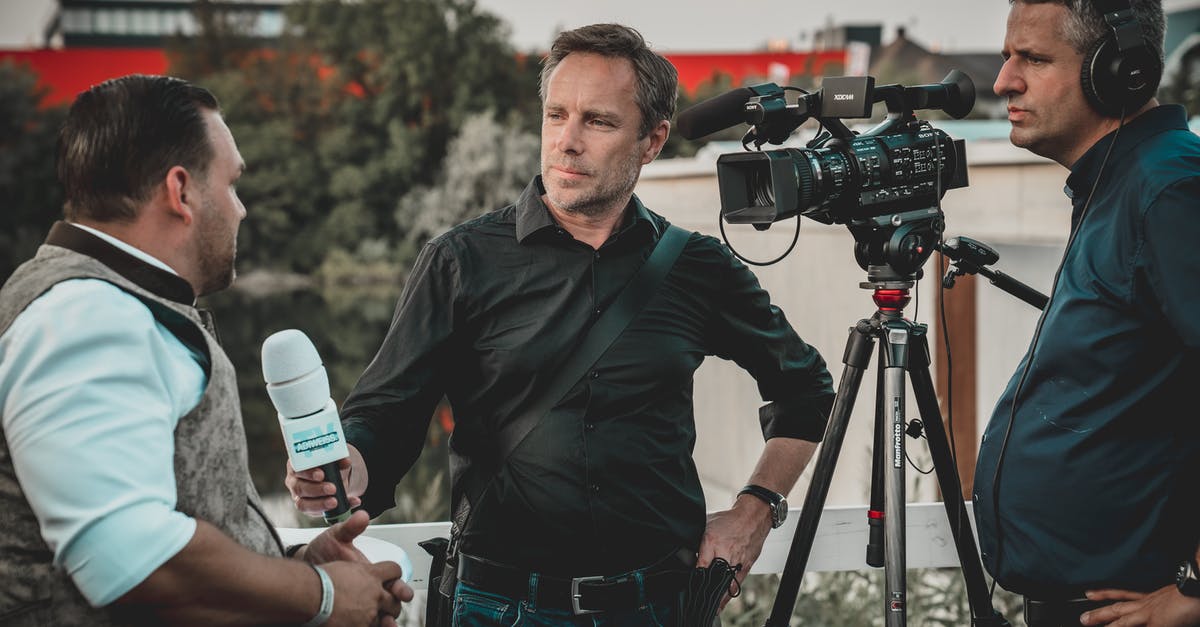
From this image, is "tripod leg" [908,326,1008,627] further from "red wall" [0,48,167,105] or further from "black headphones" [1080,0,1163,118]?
"red wall" [0,48,167,105]

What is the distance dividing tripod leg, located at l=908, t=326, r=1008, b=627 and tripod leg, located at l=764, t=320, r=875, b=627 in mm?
104

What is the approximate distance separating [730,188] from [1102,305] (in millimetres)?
709

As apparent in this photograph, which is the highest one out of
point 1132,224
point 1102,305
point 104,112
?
point 104,112

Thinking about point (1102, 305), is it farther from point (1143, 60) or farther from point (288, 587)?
point (288, 587)

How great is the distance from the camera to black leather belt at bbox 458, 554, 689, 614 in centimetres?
205

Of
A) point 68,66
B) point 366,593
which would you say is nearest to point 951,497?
point 366,593

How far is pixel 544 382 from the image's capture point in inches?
83.0

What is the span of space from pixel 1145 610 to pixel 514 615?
110 cm

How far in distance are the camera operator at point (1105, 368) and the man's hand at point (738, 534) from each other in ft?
1.44

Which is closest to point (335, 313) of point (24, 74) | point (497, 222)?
point (24, 74)

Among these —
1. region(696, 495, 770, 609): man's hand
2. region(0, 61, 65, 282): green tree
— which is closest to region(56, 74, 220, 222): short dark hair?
region(696, 495, 770, 609): man's hand

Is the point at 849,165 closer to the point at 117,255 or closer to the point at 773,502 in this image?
the point at 773,502

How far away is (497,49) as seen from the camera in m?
47.8

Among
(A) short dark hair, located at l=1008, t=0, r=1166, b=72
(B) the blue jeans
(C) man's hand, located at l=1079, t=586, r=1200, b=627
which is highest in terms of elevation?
(A) short dark hair, located at l=1008, t=0, r=1166, b=72
